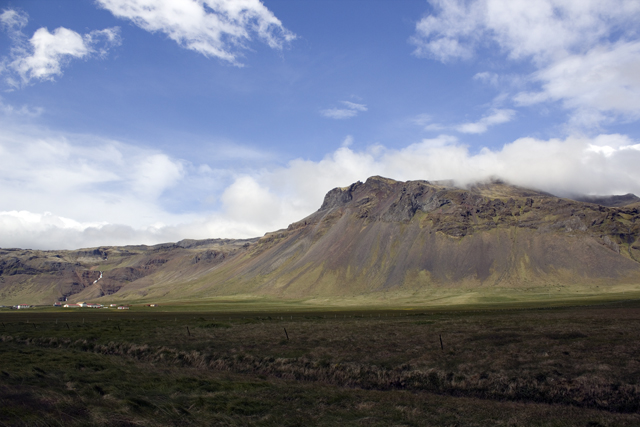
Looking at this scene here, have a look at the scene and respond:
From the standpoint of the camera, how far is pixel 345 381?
22531 mm

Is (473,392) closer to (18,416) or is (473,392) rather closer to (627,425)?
(627,425)

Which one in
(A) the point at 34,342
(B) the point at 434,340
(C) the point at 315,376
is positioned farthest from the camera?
(A) the point at 34,342

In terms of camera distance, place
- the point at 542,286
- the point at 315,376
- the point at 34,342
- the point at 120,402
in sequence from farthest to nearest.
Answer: the point at 542,286, the point at 34,342, the point at 315,376, the point at 120,402

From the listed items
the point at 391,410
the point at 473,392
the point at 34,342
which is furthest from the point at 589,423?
the point at 34,342

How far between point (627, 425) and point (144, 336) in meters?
38.3

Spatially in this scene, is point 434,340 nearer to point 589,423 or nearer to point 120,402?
point 589,423

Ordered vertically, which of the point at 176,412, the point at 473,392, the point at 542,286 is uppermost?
the point at 176,412

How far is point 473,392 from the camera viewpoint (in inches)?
780

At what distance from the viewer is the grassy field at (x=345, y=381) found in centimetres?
1535

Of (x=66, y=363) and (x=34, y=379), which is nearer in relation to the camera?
(x=34, y=379)

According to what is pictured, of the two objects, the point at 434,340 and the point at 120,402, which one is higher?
the point at 120,402

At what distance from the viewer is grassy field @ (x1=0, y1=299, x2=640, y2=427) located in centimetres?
1535

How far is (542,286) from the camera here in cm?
18225

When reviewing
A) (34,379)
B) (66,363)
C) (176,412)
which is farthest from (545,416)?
(66,363)
